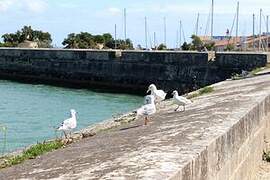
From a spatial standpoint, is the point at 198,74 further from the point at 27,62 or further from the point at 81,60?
the point at 27,62

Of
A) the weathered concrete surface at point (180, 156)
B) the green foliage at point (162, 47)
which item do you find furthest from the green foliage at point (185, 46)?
the weathered concrete surface at point (180, 156)

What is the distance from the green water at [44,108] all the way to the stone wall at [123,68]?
2.87m

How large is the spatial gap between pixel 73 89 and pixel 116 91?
140 inches

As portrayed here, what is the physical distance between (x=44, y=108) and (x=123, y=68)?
14593mm

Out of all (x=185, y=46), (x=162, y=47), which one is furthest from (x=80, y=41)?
(x=185, y=46)

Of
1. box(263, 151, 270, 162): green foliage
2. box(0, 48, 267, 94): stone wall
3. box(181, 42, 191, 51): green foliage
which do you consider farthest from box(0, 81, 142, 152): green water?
box(181, 42, 191, 51): green foliage

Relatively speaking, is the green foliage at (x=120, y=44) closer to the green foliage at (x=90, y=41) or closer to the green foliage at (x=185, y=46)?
the green foliage at (x=90, y=41)

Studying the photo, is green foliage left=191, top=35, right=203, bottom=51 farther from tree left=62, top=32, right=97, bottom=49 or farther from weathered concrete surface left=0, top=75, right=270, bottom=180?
weathered concrete surface left=0, top=75, right=270, bottom=180

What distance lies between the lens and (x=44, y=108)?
29.7 meters

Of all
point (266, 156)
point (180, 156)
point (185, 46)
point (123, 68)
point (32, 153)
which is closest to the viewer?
point (180, 156)

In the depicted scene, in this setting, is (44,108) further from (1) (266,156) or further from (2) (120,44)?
(2) (120,44)

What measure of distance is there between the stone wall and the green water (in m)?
2.87

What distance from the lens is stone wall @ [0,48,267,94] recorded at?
37.3 m

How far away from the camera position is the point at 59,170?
17.2 feet
